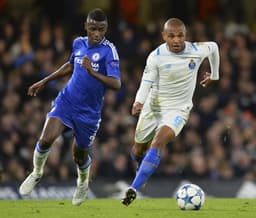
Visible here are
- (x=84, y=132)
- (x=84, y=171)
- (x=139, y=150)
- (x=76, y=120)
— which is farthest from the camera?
(x=139, y=150)

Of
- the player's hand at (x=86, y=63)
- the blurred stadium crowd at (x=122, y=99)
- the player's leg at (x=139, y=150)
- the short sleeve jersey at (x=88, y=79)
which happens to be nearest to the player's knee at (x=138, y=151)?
the player's leg at (x=139, y=150)

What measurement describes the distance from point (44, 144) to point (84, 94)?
78cm

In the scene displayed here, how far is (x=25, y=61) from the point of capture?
1883 cm

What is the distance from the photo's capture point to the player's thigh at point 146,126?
12898mm

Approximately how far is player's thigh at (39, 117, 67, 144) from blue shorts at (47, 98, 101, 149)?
0.06 metres

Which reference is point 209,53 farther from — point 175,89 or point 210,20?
point 210,20

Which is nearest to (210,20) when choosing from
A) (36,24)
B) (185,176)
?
(36,24)

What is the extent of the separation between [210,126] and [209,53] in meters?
6.27

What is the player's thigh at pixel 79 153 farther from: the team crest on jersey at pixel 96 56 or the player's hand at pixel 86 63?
the player's hand at pixel 86 63

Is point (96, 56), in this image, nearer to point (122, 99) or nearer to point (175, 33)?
point (175, 33)

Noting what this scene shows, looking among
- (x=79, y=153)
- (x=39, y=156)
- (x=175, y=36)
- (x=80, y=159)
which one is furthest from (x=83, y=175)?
(x=175, y=36)

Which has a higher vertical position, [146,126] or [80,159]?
[146,126]

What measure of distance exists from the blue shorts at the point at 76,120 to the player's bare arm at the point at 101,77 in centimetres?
65

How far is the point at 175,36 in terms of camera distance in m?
12.3
